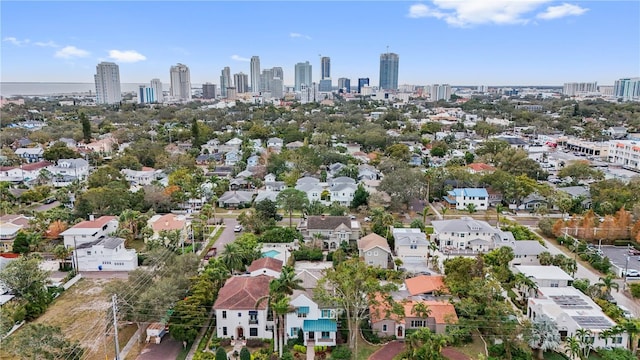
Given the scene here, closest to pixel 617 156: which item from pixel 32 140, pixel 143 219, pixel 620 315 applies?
pixel 620 315

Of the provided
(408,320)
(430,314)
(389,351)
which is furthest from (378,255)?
(389,351)

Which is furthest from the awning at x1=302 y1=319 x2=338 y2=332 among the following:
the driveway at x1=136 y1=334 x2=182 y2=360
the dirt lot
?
the dirt lot

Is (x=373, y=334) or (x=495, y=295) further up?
(x=495, y=295)

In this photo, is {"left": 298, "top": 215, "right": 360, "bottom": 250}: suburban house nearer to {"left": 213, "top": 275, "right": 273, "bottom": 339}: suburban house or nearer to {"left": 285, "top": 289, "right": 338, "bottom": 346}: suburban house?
{"left": 285, "top": 289, "right": 338, "bottom": 346}: suburban house

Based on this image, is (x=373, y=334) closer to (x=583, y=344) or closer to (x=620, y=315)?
(x=583, y=344)

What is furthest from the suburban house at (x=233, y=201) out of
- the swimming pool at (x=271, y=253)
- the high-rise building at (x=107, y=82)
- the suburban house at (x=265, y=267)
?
the high-rise building at (x=107, y=82)

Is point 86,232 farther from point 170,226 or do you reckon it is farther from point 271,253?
point 271,253
